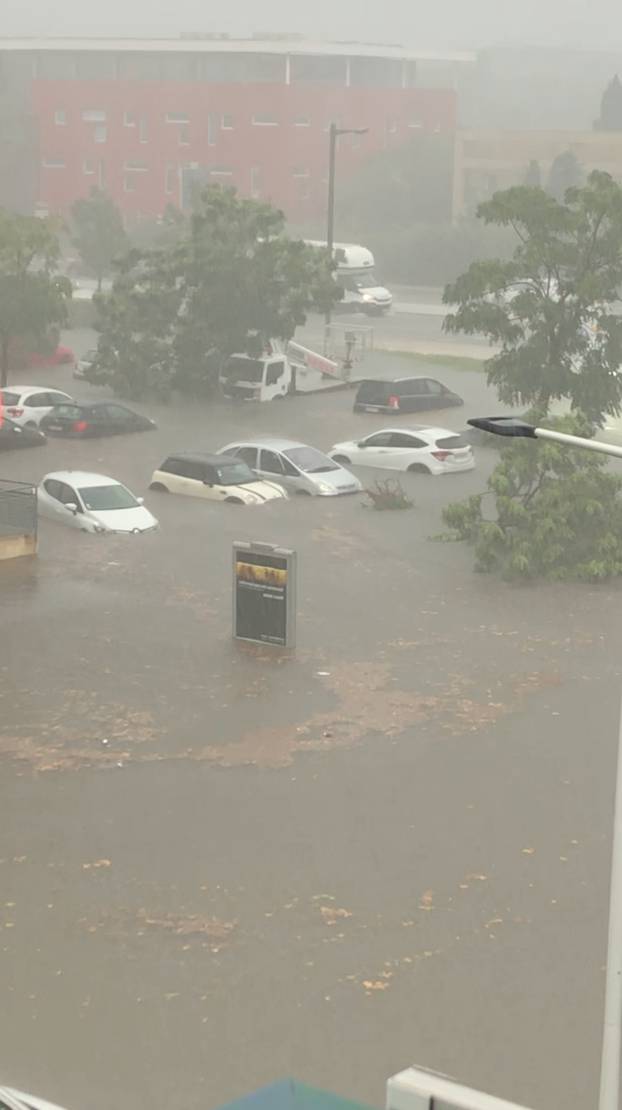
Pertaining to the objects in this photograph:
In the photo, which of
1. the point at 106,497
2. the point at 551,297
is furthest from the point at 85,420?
the point at 551,297

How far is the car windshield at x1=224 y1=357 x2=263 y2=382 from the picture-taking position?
48.6m

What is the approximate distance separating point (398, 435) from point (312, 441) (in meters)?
4.41

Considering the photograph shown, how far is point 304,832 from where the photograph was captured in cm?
1827

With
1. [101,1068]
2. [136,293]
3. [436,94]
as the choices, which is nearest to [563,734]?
[101,1068]

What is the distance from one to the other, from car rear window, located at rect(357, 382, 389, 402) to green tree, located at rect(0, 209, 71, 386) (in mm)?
8348

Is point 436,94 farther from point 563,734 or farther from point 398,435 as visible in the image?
point 563,734

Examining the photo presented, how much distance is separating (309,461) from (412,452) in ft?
9.68

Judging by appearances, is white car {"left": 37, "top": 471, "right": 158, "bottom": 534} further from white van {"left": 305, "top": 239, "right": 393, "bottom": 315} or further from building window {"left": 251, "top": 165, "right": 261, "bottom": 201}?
building window {"left": 251, "top": 165, "right": 261, "bottom": 201}

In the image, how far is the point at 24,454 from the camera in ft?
137

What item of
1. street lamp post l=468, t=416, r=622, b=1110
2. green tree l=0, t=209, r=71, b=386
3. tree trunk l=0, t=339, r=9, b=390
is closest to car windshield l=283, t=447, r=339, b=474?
green tree l=0, t=209, r=71, b=386

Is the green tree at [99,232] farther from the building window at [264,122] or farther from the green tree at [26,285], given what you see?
the green tree at [26,285]

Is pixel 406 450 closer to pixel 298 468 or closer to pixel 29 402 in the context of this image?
pixel 298 468

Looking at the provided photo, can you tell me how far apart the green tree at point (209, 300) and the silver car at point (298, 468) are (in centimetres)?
1021

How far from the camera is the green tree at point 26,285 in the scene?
47.5 meters
